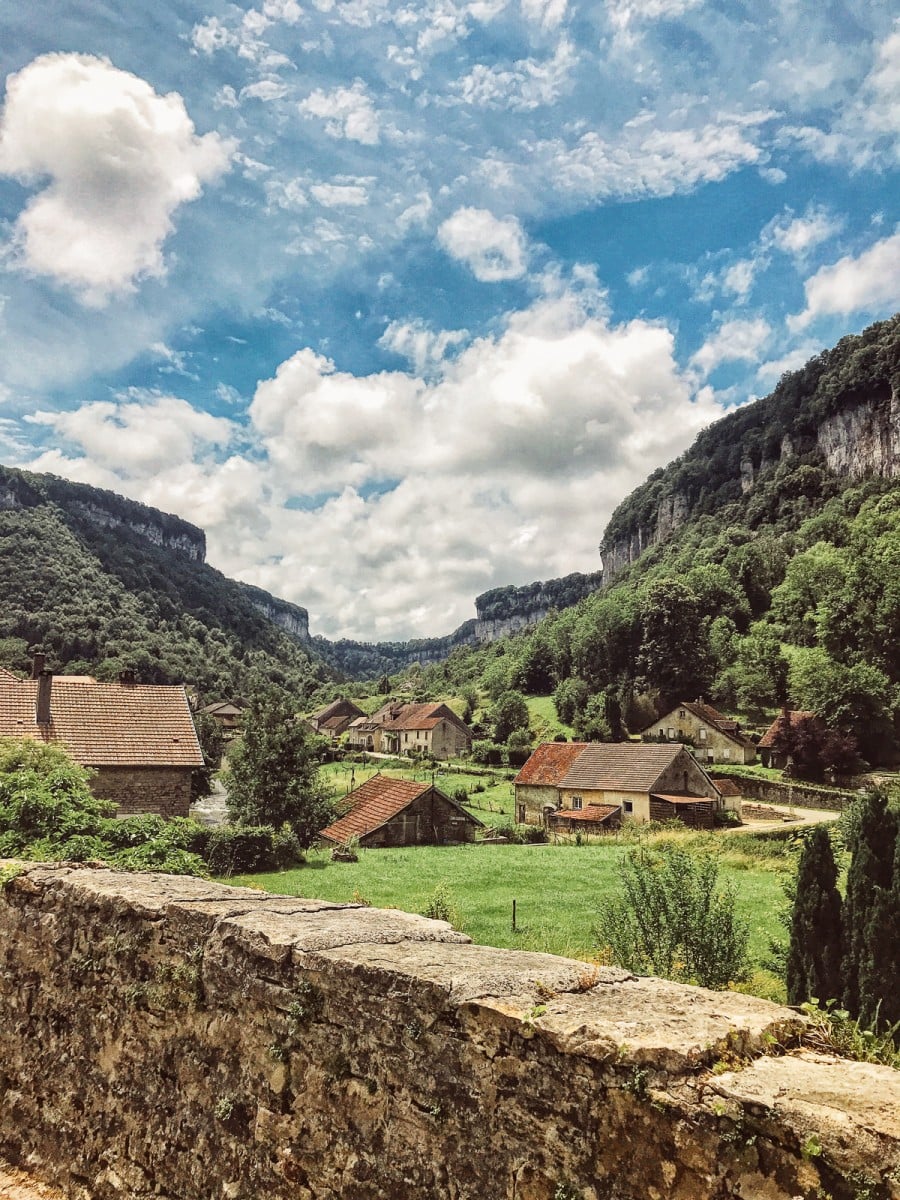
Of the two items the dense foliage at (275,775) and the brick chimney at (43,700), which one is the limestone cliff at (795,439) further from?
the brick chimney at (43,700)

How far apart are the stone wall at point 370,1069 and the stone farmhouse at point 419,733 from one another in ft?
258

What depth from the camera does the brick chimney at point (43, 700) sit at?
2514 cm

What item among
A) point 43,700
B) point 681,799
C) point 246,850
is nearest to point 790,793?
point 681,799

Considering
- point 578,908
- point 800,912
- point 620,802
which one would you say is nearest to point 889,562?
point 620,802

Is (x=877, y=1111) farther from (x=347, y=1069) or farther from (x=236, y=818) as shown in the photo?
(x=236, y=818)

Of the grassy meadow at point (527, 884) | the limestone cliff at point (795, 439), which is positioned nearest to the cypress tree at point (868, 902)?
the grassy meadow at point (527, 884)

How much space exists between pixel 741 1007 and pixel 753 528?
140961 mm

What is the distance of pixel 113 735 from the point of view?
1013 inches

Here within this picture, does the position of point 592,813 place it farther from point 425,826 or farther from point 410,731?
point 410,731

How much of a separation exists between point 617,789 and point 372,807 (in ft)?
49.0

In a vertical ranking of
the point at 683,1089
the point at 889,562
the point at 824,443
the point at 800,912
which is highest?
the point at 824,443

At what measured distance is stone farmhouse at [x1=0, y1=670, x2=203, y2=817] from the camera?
24656 millimetres

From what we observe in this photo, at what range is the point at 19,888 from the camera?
5031mm

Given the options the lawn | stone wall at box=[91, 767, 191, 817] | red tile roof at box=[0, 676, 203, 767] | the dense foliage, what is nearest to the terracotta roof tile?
the lawn
